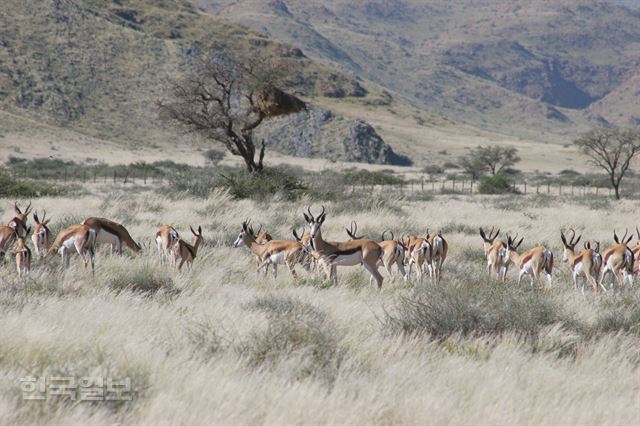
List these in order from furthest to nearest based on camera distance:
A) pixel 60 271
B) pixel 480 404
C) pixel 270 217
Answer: pixel 270 217, pixel 60 271, pixel 480 404

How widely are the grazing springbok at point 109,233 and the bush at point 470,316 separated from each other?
5.69 m

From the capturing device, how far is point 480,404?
5.46m

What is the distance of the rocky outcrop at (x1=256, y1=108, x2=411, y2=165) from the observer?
310ft

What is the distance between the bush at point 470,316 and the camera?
7762 mm

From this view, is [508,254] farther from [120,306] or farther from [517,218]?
[517,218]

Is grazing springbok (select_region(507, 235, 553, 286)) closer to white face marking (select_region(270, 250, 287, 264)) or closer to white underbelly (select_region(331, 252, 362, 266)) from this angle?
white underbelly (select_region(331, 252, 362, 266))

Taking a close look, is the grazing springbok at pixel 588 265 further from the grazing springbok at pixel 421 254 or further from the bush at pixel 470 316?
the bush at pixel 470 316

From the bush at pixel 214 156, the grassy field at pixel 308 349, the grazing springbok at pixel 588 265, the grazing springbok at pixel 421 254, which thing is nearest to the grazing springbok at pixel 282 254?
the grassy field at pixel 308 349

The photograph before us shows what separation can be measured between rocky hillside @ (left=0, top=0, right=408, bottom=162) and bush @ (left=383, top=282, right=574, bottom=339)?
77889 mm

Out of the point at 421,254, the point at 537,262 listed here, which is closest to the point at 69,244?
the point at 421,254

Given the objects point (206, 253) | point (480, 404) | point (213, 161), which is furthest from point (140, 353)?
point (213, 161)


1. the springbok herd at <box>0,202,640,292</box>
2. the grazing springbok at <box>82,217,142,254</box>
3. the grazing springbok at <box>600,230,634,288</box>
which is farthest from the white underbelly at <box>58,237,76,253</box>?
the grazing springbok at <box>600,230,634,288</box>

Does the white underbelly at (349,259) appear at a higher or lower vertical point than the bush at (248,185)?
lower

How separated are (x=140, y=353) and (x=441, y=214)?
65.5 feet
